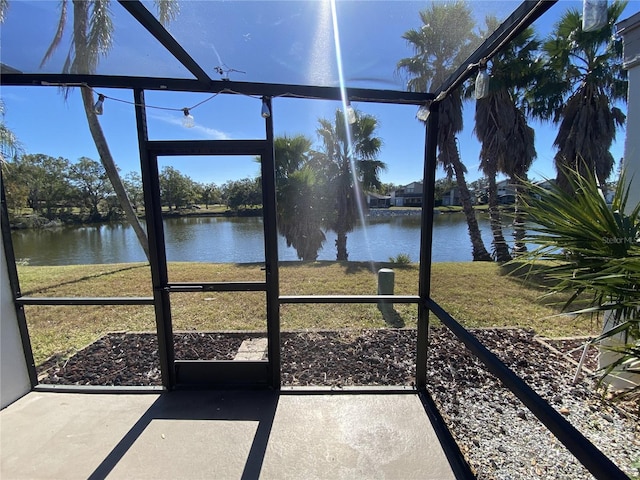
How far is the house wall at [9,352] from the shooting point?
88.3 inches

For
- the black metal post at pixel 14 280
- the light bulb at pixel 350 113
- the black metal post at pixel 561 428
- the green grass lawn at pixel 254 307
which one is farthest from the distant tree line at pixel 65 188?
the black metal post at pixel 561 428

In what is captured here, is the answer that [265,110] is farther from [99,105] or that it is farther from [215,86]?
[99,105]

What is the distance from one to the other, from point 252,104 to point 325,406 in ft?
7.63

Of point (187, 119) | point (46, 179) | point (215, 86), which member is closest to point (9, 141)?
point (46, 179)

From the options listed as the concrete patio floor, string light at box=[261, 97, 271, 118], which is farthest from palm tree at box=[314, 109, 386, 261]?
the concrete patio floor

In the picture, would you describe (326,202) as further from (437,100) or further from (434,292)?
(437,100)

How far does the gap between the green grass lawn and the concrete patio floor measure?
1.00 m

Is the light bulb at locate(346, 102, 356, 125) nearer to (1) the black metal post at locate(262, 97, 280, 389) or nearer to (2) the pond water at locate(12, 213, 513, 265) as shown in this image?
(1) the black metal post at locate(262, 97, 280, 389)

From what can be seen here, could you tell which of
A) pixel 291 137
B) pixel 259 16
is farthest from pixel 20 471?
pixel 291 137

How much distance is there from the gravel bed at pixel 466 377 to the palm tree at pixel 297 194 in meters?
4.32

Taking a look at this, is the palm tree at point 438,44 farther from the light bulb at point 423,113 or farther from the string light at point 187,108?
the string light at point 187,108

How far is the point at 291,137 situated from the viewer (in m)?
6.77

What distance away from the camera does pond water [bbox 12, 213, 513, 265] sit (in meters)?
2.44

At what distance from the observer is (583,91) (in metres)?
6.52
